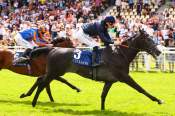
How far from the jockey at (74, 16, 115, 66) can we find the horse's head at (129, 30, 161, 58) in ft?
2.06

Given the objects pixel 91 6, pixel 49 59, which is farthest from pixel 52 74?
pixel 91 6

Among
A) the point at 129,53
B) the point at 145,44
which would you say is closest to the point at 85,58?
the point at 129,53

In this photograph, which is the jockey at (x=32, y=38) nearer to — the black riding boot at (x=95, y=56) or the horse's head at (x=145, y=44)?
the black riding boot at (x=95, y=56)

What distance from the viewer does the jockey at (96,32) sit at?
1402cm

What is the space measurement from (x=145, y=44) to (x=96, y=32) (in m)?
1.27

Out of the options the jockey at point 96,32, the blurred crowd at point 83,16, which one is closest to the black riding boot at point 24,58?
the jockey at point 96,32

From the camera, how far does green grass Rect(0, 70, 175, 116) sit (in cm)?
1376

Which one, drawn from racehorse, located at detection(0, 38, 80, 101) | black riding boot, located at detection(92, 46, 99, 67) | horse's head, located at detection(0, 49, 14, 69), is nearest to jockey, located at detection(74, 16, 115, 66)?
black riding boot, located at detection(92, 46, 99, 67)

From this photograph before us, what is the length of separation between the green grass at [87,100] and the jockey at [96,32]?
142 centimetres

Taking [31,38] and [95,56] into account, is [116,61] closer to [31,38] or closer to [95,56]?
[95,56]

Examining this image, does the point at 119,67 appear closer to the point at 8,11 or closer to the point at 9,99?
the point at 9,99

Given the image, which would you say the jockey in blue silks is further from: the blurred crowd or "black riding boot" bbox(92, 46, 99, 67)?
the blurred crowd

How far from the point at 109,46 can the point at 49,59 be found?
62.4 inches

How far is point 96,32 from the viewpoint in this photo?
47.0 ft
